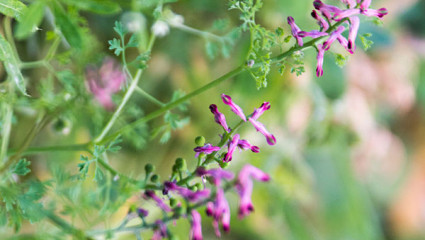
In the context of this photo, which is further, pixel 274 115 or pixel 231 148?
pixel 274 115

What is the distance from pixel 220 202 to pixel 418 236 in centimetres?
162

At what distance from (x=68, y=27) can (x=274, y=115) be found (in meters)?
0.59

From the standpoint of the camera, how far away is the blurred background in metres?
0.56

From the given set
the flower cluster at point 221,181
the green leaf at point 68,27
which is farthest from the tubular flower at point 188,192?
the green leaf at point 68,27

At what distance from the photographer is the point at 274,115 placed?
81 cm

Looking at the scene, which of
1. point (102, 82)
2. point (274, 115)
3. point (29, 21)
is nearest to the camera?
point (29, 21)

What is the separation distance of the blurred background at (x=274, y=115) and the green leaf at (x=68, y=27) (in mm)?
114

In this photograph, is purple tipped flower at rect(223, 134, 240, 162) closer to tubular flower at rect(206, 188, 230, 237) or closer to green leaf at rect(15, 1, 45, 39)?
tubular flower at rect(206, 188, 230, 237)

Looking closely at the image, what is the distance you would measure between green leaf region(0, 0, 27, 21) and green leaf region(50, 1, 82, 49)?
31mm

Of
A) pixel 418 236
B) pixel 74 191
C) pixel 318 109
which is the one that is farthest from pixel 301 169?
pixel 418 236

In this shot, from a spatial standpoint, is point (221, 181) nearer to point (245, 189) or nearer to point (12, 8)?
point (245, 189)

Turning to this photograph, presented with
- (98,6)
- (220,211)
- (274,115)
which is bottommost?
(220,211)

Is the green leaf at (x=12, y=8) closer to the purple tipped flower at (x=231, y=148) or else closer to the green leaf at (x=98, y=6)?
the green leaf at (x=98, y=6)

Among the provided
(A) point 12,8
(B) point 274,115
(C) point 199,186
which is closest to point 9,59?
(A) point 12,8
